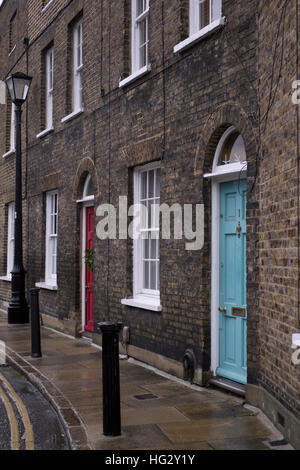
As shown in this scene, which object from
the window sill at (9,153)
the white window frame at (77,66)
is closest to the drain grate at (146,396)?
the white window frame at (77,66)

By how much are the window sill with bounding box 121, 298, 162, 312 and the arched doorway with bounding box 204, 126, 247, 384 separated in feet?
4.39

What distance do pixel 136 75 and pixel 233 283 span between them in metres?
3.95

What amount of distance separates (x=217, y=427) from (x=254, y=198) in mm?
2422

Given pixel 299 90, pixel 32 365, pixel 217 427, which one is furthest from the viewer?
pixel 32 365

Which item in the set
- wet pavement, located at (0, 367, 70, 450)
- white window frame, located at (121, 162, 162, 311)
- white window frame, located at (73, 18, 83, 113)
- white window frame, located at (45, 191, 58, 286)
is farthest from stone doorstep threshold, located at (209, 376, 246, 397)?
white window frame, located at (45, 191, 58, 286)

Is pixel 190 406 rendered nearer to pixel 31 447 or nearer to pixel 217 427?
pixel 217 427

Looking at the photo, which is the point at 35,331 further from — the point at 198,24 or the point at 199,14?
the point at 199,14

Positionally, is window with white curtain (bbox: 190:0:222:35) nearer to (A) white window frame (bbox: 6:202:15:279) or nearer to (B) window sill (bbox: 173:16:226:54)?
(B) window sill (bbox: 173:16:226:54)

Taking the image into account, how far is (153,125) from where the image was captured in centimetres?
914

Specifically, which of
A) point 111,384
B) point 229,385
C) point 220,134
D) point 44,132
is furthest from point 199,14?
point 44,132

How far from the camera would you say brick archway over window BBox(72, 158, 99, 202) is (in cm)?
1128

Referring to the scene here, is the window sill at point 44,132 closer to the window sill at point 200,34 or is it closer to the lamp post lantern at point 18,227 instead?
the lamp post lantern at point 18,227

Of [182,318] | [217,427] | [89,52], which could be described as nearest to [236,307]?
[182,318]

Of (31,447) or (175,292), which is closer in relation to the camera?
(31,447)
